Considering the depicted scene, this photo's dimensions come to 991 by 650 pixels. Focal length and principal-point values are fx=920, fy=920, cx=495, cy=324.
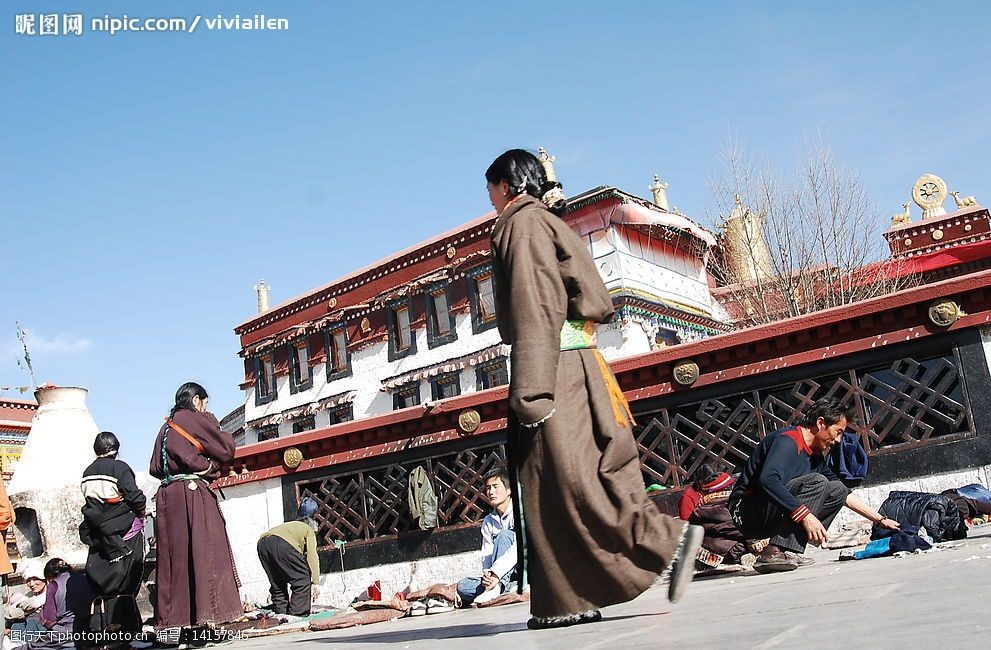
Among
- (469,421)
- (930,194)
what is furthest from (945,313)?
(930,194)

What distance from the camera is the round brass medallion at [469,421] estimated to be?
947cm

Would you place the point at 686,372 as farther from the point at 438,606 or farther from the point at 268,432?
the point at 268,432

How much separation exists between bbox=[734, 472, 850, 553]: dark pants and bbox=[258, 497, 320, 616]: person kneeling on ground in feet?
14.1

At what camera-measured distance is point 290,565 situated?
8.26 metres

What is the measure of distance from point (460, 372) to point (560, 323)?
2499 centimetres

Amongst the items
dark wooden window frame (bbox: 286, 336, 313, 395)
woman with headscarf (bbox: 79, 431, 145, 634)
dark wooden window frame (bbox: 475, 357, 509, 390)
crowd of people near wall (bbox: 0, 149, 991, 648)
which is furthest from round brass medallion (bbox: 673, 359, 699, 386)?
dark wooden window frame (bbox: 286, 336, 313, 395)

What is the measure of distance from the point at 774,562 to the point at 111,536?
14.5 feet

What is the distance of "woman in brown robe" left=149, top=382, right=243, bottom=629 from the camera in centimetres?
596

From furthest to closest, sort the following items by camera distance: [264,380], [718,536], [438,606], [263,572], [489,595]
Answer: [264,380] < [263,572] < [438,606] < [718,536] < [489,595]

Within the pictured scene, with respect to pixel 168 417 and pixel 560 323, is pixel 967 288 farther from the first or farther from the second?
pixel 168 417

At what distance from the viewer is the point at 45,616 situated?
24.6ft

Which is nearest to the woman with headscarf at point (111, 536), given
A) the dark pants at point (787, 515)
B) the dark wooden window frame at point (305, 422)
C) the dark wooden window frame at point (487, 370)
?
the dark pants at point (787, 515)

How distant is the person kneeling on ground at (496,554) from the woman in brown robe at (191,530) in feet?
5.57

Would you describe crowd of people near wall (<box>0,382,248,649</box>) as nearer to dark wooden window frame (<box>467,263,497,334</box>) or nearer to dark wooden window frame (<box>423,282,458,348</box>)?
dark wooden window frame (<box>467,263,497,334</box>)
